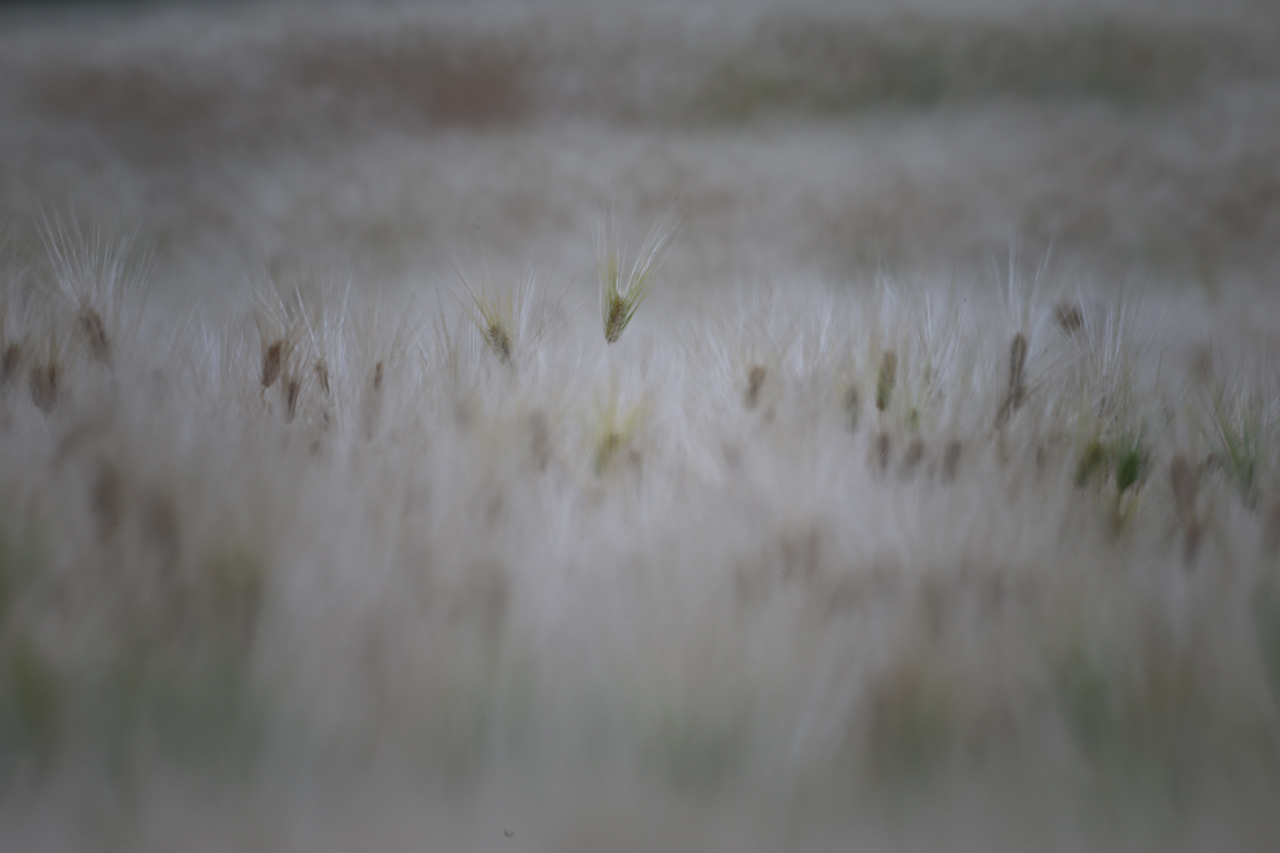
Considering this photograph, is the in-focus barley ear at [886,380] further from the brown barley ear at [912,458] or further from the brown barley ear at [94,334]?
the brown barley ear at [94,334]

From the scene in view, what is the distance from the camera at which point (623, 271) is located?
3.15 feet

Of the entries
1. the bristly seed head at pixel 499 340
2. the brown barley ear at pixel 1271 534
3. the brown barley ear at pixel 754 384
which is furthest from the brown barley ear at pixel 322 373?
the brown barley ear at pixel 1271 534

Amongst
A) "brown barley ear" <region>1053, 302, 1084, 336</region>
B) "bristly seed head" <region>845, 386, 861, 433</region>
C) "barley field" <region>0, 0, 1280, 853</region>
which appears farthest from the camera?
"brown barley ear" <region>1053, 302, 1084, 336</region>

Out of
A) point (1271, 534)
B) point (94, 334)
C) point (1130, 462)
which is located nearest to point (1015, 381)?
point (1130, 462)

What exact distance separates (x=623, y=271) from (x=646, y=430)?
0.87 ft

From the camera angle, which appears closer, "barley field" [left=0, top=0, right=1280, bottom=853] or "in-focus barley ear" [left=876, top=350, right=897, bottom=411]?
"barley field" [left=0, top=0, right=1280, bottom=853]

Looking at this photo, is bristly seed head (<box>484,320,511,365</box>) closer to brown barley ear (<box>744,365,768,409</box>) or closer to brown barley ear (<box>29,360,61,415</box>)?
brown barley ear (<box>744,365,768,409</box>)

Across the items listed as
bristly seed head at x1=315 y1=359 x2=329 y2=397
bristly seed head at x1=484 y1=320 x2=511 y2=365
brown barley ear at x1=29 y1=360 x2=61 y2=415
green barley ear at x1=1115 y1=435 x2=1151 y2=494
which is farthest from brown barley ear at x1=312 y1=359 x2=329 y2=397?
green barley ear at x1=1115 y1=435 x2=1151 y2=494

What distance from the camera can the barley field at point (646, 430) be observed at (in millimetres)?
687

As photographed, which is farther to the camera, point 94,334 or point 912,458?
point 94,334

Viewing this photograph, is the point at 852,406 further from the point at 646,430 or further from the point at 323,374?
the point at 323,374

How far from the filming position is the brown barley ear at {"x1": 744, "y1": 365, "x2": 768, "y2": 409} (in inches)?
32.3

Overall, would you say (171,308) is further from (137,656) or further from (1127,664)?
(1127,664)

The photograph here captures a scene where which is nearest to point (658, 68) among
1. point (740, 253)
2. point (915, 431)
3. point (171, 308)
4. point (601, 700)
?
point (740, 253)
